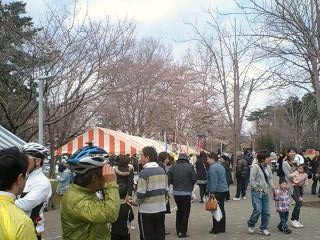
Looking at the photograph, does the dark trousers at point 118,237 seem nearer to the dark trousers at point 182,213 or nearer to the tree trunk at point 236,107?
the dark trousers at point 182,213

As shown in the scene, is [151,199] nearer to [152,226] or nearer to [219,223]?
[152,226]

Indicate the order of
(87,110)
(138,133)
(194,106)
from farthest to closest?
(194,106) < (138,133) < (87,110)

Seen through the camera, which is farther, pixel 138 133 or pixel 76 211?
pixel 138 133

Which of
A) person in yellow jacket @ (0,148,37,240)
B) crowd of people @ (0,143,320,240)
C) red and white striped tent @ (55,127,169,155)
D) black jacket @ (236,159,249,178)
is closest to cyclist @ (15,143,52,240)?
crowd of people @ (0,143,320,240)

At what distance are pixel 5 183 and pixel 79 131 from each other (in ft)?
78.6

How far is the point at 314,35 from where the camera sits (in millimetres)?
13531

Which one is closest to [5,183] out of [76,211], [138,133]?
[76,211]

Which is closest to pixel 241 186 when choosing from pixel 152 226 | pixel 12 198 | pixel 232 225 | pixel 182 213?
pixel 232 225

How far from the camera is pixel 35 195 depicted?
4.36 metres

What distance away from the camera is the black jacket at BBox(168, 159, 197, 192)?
34.4 feet

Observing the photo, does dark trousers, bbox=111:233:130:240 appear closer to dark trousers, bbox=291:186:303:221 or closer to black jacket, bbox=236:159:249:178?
dark trousers, bbox=291:186:303:221

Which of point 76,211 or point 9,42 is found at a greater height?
point 9,42

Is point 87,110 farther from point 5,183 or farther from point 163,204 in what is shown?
point 5,183

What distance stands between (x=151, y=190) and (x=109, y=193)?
4.31 meters
